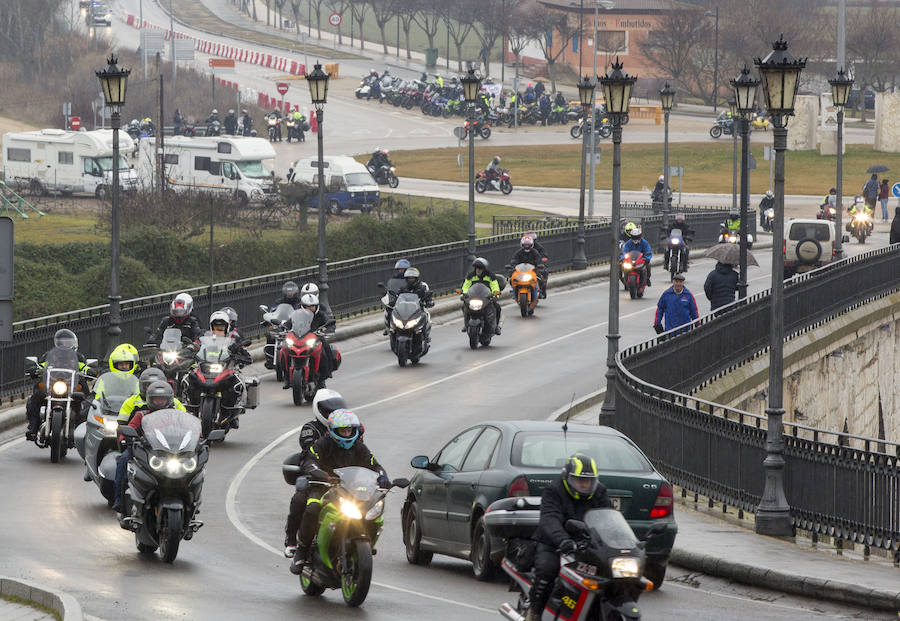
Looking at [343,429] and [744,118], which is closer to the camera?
[343,429]

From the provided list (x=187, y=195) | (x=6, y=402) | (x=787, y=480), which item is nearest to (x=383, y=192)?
(x=187, y=195)

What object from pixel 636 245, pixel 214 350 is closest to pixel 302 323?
A: pixel 214 350

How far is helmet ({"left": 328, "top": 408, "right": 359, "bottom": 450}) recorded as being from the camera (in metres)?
12.4

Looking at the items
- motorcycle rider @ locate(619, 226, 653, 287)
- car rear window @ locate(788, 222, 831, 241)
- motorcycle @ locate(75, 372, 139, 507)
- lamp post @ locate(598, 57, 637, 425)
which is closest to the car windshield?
car rear window @ locate(788, 222, 831, 241)

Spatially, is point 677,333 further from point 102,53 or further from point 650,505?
point 102,53

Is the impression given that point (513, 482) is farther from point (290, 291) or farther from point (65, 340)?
point (290, 291)

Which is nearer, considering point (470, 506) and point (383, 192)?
point (470, 506)

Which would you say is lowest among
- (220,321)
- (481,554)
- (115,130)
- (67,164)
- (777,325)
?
(481,554)

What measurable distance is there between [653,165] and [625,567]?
7647cm

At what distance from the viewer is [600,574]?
30.4ft

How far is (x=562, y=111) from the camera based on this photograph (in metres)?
105

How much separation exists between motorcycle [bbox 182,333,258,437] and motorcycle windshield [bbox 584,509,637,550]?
1247 cm

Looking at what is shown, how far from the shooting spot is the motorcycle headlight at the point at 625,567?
9180mm

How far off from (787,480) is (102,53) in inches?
4554
